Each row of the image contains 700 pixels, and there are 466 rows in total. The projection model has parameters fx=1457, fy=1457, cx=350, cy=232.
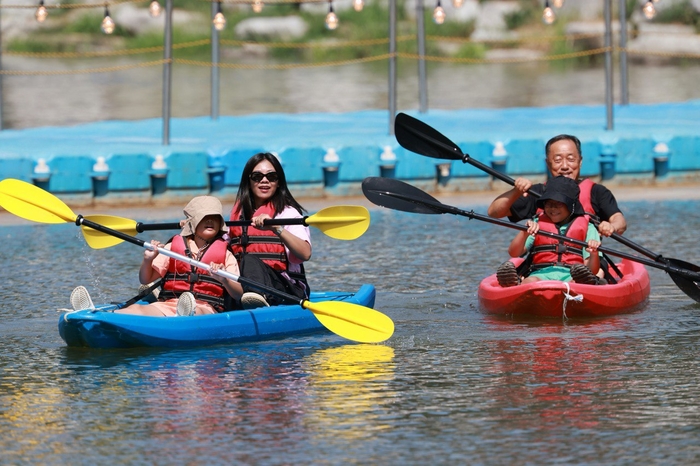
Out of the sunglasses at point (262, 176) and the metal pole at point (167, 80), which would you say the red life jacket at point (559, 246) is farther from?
the metal pole at point (167, 80)

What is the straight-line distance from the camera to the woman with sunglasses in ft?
26.2

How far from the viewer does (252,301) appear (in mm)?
7832

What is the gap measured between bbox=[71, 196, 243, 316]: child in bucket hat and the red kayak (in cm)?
153

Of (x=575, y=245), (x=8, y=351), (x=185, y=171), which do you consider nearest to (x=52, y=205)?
(x=8, y=351)

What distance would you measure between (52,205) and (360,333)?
2033mm

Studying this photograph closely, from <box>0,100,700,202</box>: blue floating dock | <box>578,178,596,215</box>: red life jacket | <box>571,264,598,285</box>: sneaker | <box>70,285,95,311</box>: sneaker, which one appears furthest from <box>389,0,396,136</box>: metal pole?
<box>70,285,95,311</box>: sneaker

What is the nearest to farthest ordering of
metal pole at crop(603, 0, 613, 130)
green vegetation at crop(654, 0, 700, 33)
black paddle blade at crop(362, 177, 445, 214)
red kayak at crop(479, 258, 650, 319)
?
1. red kayak at crop(479, 258, 650, 319)
2. black paddle blade at crop(362, 177, 445, 214)
3. metal pole at crop(603, 0, 613, 130)
4. green vegetation at crop(654, 0, 700, 33)

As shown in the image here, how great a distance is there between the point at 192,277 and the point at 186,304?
30 centimetres

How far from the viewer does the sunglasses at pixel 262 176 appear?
8.04 metres

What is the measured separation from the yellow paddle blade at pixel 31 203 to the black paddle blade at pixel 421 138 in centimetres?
224

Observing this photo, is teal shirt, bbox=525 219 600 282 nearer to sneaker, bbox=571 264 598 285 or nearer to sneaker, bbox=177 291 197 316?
sneaker, bbox=571 264 598 285

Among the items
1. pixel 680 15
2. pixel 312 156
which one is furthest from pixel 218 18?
pixel 680 15

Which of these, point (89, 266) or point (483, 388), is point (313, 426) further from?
point (89, 266)

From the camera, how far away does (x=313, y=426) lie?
5.83 metres
